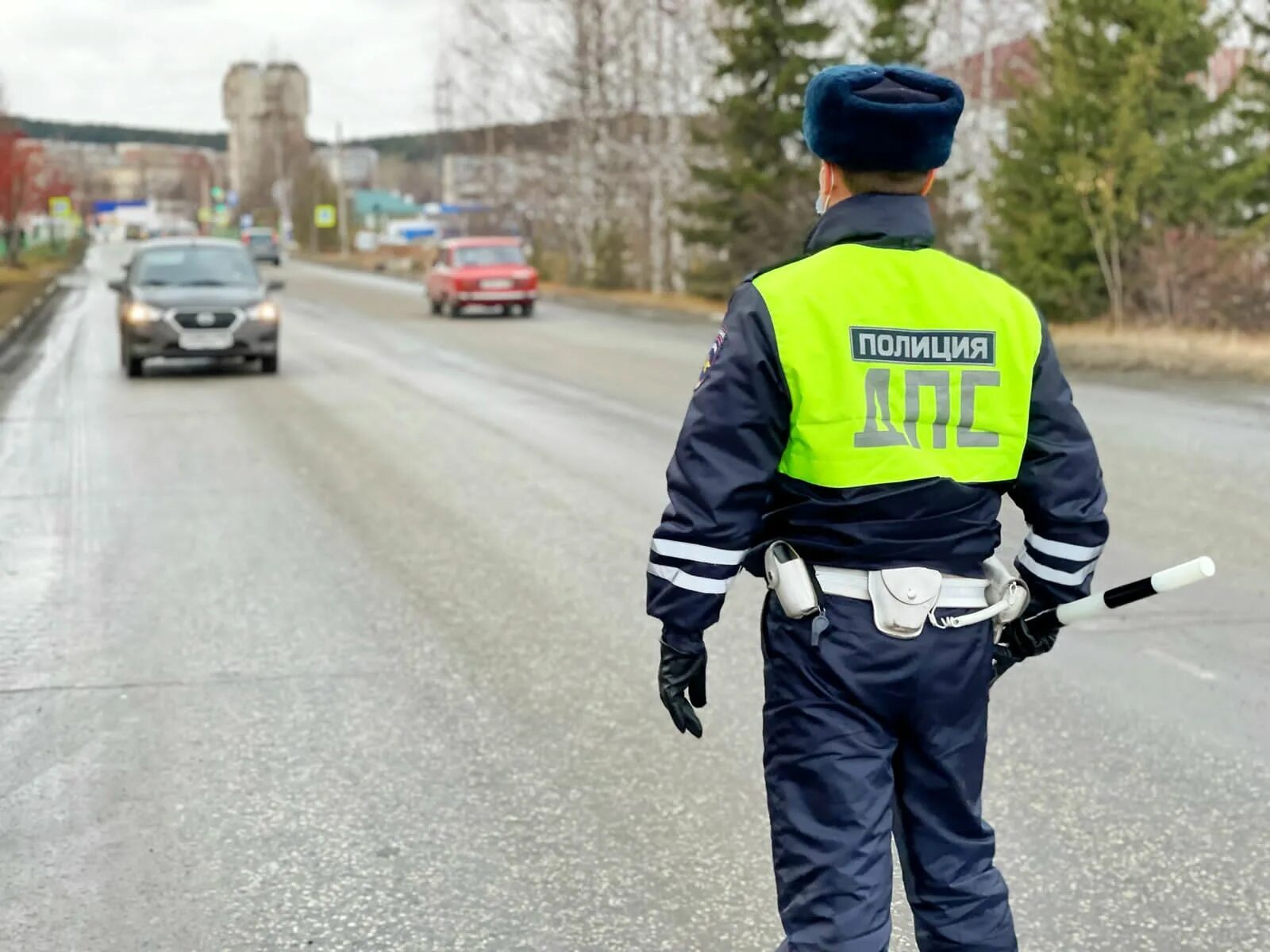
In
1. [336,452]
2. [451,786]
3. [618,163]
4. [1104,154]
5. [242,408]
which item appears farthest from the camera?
[618,163]

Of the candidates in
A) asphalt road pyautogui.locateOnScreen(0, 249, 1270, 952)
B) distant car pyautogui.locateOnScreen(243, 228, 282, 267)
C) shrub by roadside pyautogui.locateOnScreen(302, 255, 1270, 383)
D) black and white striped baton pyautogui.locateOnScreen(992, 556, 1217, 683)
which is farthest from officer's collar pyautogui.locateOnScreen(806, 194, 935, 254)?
distant car pyautogui.locateOnScreen(243, 228, 282, 267)

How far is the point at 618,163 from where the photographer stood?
130ft

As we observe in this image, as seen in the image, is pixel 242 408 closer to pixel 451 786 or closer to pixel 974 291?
pixel 451 786

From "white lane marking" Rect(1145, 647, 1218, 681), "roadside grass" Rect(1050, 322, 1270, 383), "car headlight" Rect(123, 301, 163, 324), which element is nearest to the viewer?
"white lane marking" Rect(1145, 647, 1218, 681)

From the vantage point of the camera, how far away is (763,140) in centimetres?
3044

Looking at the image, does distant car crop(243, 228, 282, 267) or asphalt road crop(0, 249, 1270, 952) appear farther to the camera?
distant car crop(243, 228, 282, 267)

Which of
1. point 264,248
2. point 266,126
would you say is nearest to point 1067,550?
point 264,248

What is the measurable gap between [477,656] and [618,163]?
34645 mm

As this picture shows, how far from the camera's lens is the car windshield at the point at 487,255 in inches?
1245

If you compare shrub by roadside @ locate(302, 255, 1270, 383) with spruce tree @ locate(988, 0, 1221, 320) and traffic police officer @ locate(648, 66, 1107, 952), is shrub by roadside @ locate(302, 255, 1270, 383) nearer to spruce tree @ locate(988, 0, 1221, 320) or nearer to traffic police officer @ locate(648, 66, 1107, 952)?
spruce tree @ locate(988, 0, 1221, 320)

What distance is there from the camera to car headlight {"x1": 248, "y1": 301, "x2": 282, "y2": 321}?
17781 mm

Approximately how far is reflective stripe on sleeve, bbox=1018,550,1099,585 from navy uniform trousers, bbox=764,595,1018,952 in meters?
0.18

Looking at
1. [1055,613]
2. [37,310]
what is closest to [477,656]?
[1055,613]

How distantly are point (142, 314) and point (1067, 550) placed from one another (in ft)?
53.0
